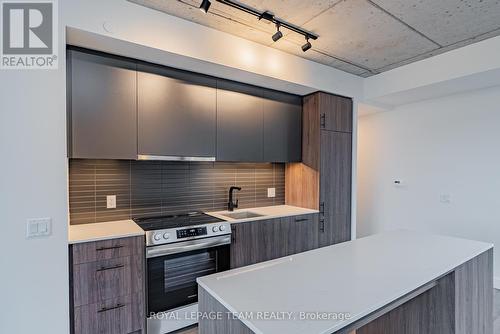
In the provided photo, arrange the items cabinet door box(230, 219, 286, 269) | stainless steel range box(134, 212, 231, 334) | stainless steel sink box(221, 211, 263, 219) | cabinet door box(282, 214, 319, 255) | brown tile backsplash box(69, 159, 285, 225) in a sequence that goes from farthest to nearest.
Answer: stainless steel sink box(221, 211, 263, 219) < cabinet door box(282, 214, 319, 255) < cabinet door box(230, 219, 286, 269) < brown tile backsplash box(69, 159, 285, 225) < stainless steel range box(134, 212, 231, 334)

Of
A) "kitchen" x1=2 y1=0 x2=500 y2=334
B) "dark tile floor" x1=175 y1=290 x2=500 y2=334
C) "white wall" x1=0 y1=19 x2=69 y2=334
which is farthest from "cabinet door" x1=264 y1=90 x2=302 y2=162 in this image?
"white wall" x1=0 y1=19 x2=69 y2=334

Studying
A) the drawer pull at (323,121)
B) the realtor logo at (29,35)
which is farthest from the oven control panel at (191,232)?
the drawer pull at (323,121)

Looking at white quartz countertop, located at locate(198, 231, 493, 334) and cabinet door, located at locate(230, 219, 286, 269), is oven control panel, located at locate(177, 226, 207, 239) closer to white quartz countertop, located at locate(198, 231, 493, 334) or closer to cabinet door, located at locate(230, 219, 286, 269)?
cabinet door, located at locate(230, 219, 286, 269)

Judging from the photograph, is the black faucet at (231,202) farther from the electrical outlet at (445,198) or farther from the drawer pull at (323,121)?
the electrical outlet at (445,198)

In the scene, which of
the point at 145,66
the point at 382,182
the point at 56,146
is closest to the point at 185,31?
the point at 145,66

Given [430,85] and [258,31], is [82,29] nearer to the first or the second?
[258,31]

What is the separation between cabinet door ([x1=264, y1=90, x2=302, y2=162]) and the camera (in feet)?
9.99

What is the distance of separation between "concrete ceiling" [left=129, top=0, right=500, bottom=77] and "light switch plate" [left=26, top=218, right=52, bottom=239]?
1719 mm

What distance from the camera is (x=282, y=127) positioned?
317cm

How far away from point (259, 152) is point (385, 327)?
1.95m

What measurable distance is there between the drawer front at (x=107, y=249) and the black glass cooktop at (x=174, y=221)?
15 centimetres

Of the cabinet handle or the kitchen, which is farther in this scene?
the cabinet handle

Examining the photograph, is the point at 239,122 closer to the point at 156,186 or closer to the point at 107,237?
the point at 156,186

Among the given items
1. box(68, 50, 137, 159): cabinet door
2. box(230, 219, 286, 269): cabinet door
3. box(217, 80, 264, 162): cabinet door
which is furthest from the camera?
box(217, 80, 264, 162): cabinet door
